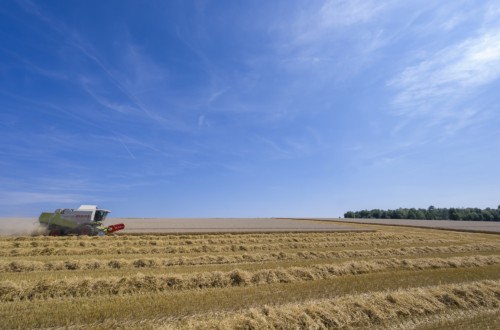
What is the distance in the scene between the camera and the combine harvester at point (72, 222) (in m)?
26.3

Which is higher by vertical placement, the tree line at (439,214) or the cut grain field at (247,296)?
the tree line at (439,214)

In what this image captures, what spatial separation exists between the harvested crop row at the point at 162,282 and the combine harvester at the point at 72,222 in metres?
18.3

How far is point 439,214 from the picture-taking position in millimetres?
107562

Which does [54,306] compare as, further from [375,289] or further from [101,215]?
[101,215]

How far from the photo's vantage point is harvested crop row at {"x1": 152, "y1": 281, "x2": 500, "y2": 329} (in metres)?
6.70

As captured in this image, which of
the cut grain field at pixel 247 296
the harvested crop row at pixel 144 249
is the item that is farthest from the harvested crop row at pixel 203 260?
the harvested crop row at pixel 144 249

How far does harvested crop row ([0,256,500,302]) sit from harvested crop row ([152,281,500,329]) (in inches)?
111

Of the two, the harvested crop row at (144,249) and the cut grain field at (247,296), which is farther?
the harvested crop row at (144,249)

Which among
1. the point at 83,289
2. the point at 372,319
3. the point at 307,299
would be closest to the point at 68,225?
the point at 83,289

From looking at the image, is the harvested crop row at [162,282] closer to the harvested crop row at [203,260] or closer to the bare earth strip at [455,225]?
the harvested crop row at [203,260]

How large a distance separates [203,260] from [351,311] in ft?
27.2

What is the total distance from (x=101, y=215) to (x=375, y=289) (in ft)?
79.5

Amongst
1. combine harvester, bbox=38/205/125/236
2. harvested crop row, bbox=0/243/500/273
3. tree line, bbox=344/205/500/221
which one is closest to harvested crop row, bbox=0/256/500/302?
harvested crop row, bbox=0/243/500/273

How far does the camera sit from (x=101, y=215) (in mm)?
27875
